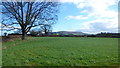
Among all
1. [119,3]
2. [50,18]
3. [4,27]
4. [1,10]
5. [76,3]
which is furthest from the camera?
[50,18]

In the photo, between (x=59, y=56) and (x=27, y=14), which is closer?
(x=59, y=56)

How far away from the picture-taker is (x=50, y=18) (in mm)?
16328

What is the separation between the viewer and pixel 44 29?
17.3 m

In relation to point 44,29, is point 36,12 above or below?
above

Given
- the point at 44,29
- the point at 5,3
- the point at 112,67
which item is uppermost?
the point at 5,3

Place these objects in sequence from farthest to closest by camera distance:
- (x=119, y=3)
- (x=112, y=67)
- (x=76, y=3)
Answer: (x=76, y=3) → (x=119, y=3) → (x=112, y=67)

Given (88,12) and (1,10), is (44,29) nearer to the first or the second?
(1,10)

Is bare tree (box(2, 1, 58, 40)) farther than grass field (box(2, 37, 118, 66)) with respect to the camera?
Yes

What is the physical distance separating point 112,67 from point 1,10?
42.1ft

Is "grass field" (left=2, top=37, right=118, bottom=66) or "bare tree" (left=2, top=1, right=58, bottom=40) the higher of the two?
"bare tree" (left=2, top=1, right=58, bottom=40)

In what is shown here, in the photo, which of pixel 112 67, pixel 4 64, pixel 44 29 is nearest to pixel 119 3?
pixel 112 67

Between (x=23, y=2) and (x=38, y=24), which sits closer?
(x=23, y=2)

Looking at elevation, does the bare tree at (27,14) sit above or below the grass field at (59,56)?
above

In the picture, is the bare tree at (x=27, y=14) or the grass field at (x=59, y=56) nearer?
the grass field at (x=59, y=56)
